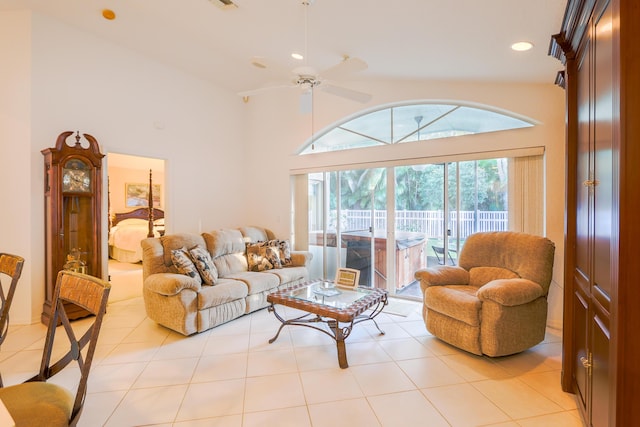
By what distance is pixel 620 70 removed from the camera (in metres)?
1.16

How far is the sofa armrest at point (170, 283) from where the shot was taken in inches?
121

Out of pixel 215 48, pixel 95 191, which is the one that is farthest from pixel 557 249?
pixel 95 191

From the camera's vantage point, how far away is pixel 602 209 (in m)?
1.42

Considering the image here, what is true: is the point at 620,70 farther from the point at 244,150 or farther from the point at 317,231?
the point at 244,150

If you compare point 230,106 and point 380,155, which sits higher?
point 230,106

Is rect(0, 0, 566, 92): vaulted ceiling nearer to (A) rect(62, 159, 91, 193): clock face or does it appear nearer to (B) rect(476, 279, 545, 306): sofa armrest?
(A) rect(62, 159, 91, 193): clock face

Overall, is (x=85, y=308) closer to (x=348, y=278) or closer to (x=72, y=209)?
(x=348, y=278)

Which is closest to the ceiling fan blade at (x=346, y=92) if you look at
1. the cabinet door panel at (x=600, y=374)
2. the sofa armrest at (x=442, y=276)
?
the sofa armrest at (x=442, y=276)

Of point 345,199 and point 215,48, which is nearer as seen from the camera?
point 215,48

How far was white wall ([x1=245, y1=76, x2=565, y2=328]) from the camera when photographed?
3.26 metres

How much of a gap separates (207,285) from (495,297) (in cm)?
293

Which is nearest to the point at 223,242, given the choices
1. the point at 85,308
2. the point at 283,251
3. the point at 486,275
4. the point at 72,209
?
the point at 283,251

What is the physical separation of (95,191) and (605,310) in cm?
474

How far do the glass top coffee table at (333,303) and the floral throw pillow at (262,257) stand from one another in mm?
1119
